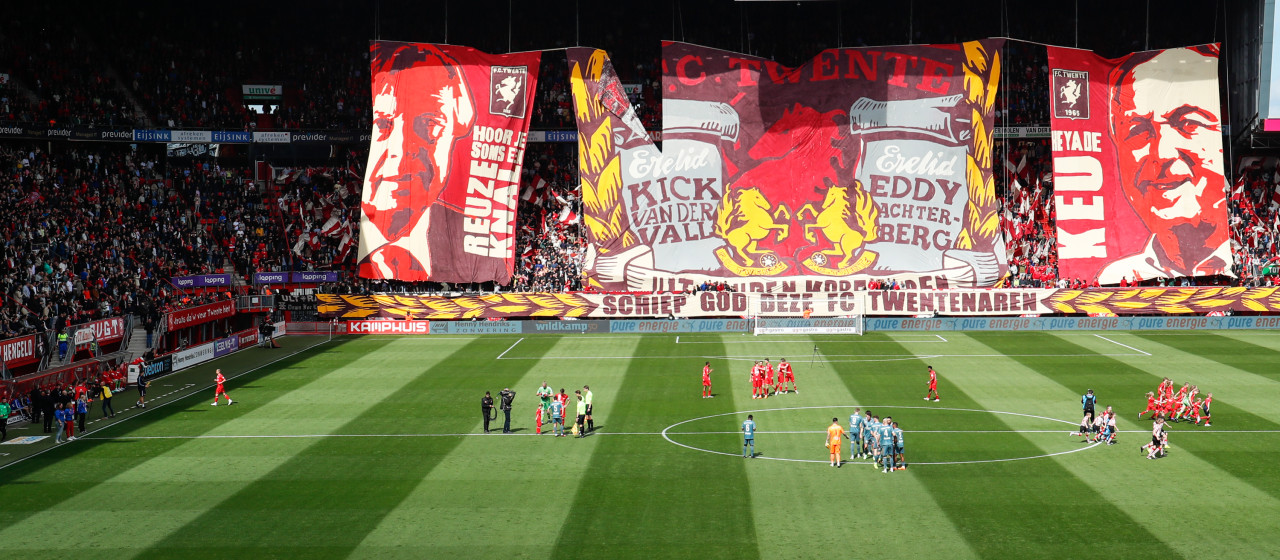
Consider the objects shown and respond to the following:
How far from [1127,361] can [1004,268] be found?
53.7ft

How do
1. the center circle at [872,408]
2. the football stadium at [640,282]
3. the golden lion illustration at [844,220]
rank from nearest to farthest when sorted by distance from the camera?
the football stadium at [640,282] < the center circle at [872,408] < the golden lion illustration at [844,220]

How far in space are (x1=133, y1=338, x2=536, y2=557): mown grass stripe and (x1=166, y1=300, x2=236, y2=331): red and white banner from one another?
14231 millimetres

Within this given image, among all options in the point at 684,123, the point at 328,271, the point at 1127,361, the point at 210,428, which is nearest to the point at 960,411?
the point at 1127,361

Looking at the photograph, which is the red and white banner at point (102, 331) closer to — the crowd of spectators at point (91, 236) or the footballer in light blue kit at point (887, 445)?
the crowd of spectators at point (91, 236)

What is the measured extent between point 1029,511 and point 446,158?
140ft

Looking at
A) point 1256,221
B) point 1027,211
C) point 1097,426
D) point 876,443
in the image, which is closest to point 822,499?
point 876,443

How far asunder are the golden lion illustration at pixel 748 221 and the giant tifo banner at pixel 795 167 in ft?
0.21

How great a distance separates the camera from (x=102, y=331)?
42781 mm

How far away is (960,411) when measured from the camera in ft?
111

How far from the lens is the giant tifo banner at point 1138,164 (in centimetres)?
A: 5928

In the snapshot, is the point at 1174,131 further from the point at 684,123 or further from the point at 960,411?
the point at 960,411

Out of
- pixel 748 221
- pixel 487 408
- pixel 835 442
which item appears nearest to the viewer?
pixel 835 442

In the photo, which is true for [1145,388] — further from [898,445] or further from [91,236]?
[91,236]

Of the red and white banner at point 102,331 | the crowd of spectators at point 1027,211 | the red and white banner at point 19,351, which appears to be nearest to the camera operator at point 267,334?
the red and white banner at point 102,331
